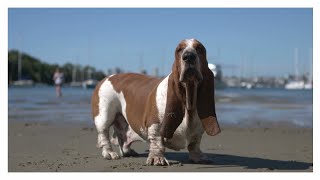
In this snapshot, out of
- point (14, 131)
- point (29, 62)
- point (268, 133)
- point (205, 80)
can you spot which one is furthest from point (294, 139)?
point (29, 62)

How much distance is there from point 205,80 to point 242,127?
609cm

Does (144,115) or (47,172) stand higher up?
(144,115)

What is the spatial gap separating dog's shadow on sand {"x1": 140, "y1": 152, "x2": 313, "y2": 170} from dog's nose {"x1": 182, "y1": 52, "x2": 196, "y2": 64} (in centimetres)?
146

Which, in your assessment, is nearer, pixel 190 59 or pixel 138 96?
pixel 190 59

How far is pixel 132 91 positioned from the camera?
7066 mm

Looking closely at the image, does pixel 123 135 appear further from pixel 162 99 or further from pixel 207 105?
pixel 207 105

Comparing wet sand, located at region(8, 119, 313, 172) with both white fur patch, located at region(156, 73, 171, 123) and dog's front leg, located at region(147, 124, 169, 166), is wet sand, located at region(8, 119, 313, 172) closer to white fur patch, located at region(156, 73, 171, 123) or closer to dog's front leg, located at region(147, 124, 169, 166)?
dog's front leg, located at region(147, 124, 169, 166)

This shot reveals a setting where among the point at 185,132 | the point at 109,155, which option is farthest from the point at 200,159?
the point at 109,155

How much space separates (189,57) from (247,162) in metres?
1.93

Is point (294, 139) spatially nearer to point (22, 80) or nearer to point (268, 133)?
point (268, 133)

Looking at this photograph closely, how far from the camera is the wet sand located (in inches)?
244

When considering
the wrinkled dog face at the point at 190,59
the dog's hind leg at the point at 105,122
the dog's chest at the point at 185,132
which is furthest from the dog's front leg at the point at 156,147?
the dog's hind leg at the point at 105,122

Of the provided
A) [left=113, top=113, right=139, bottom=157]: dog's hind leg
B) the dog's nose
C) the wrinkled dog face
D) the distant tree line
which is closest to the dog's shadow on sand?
[left=113, top=113, right=139, bottom=157]: dog's hind leg

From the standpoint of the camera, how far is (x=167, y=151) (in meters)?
8.05
